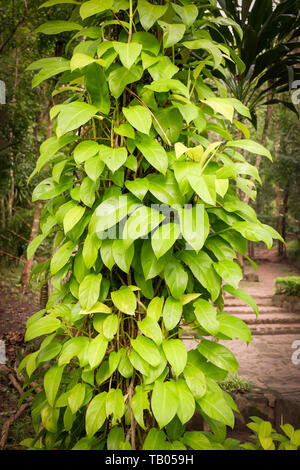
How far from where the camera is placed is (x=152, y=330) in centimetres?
84

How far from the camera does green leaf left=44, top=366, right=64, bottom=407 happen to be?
0.86 m

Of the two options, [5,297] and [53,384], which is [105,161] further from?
[5,297]

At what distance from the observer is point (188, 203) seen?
2.92 ft

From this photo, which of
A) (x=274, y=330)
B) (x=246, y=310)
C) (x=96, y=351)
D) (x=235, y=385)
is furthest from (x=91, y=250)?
(x=246, y=310)

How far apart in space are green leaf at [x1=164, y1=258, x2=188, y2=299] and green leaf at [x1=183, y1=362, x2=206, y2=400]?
21 centimetres

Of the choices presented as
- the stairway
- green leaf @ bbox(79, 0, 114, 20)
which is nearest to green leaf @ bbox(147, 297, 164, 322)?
→ green leaf @ bbox(79, 0, 114, 20)

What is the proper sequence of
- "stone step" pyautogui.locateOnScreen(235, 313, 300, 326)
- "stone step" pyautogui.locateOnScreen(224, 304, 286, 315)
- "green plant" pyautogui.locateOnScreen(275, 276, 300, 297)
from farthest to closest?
"green plant" pyautogui.locateOnScreen(275, 276, 300, 297), "stone step" pyautogui.locateOnScreen(224, 304, 286, 315), "stone step" pyautogui.locateOnScreen(235, 313, 300, 326)

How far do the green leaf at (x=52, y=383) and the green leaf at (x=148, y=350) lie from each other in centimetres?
23

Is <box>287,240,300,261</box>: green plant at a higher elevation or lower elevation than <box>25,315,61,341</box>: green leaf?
lower

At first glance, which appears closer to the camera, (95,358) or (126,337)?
(95,358)

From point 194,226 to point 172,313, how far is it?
0.79 ft

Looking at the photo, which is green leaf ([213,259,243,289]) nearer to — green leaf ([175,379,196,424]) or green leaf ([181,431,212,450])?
green leaf ([175,379,196,424])
